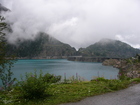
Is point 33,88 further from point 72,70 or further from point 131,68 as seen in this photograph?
point 72,70

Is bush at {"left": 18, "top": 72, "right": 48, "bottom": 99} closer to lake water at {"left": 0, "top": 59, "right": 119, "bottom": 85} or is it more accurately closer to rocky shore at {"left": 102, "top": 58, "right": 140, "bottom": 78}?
rocky shore at {"left": 102, "top": 58, "right": 140, "bottom": 78}

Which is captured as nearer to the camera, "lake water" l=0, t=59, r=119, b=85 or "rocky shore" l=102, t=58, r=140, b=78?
"rocky shore" l=102, t=58, r=140, b=78

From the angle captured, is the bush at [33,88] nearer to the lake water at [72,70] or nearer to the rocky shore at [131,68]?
the rocky shore at [131,68]

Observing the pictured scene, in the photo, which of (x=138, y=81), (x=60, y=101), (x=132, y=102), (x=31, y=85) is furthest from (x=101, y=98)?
(x=138, y=81)

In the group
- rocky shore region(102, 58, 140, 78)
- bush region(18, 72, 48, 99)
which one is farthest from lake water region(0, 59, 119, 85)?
bush region(18, 72, 48, 99)

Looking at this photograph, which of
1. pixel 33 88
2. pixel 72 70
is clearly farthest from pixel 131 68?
pixel 33 88

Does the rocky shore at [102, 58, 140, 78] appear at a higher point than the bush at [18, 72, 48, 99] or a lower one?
lower

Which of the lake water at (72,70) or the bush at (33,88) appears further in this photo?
the lake water at (72,70)

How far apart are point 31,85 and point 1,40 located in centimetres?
391

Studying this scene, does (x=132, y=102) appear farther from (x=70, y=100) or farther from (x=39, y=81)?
(x=39, y=81)

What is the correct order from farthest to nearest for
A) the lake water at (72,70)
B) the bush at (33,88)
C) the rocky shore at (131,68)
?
the lake water at (72,70) → the rocky shore at (131,68) → the bush at (33,88)

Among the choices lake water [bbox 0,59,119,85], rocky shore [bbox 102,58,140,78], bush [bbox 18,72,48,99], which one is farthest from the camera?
lake water [bbox 0,59,119,85]

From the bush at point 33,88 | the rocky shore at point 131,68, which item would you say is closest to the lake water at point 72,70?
the rocky shore at point 131,68

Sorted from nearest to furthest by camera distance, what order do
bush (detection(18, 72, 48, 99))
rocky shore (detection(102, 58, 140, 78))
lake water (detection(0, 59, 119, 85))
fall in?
1. bush (detection(18, 72, 48, 99))
2. rocky shore (detection(102, 58, 140, 78))
3. lake water (detection(0, 59, 119, 85))
